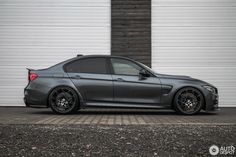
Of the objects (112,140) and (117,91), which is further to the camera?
(117,91)

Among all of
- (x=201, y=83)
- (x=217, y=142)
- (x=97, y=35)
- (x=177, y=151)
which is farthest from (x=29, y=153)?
(x=97, y=35)

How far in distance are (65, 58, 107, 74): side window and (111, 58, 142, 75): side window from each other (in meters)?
0.26

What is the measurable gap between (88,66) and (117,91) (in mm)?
951

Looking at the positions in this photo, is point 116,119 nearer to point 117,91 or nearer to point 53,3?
point 117,91

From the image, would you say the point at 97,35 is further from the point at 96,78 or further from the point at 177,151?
the point at 177,151

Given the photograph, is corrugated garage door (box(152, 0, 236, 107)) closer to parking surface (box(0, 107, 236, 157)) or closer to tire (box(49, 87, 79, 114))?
tire (box(49, 87, 79, 114))

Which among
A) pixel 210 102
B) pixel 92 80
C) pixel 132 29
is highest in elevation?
pixel 132 29

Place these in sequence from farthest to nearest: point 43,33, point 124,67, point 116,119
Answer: point 43,33
point 124,67
point 116,119

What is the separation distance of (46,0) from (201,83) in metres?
6.35

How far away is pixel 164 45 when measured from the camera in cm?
1498

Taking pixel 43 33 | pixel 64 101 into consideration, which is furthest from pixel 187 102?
pixel 43 33

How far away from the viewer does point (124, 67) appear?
11156 millimetres

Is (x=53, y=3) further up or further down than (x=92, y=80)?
further up

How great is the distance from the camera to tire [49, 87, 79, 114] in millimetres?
10859
